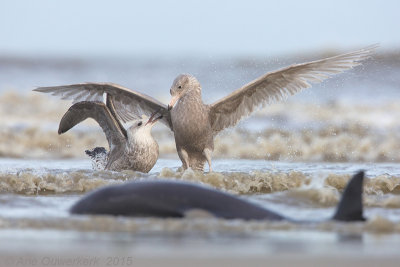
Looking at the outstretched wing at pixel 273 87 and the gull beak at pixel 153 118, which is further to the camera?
the gull beak at pixel 153 118

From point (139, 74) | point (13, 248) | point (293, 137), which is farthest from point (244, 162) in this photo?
point (139, 74)

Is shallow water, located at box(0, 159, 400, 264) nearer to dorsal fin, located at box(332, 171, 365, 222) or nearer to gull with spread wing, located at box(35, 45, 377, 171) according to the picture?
dorsal fin, located at box(332, 171, 365, 222)

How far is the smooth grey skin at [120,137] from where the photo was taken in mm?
8344

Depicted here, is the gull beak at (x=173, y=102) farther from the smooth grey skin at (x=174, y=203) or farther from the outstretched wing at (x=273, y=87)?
the smooth grey skin at (x=174, y=203)

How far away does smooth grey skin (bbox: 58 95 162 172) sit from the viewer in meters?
8.34

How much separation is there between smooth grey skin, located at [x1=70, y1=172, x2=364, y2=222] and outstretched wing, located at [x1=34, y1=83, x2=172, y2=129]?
156 inches

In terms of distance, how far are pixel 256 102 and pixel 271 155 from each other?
8.15 ft

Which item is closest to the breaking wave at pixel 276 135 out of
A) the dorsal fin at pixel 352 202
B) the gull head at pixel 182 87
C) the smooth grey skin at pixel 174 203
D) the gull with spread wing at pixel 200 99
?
the gull with spread wing at pixel 200 99

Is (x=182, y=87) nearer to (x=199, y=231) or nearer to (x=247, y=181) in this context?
(x=247, y=181)

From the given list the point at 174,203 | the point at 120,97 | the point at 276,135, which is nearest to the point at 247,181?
the point at 174,203

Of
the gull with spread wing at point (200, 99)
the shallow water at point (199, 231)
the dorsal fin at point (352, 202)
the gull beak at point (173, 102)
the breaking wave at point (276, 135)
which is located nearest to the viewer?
the shallow water at point (199, 231)

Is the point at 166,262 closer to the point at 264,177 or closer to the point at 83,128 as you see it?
the point at 264,177

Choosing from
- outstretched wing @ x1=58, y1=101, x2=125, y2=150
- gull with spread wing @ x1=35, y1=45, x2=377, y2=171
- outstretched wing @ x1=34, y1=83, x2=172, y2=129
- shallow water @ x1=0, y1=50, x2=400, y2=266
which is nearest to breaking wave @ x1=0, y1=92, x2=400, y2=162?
shallow water @ x1=0, y1=50, x2=400, y2=266

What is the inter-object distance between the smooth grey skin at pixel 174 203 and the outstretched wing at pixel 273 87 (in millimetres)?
3748
